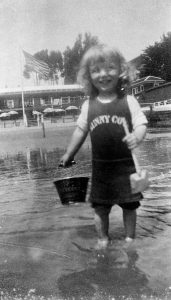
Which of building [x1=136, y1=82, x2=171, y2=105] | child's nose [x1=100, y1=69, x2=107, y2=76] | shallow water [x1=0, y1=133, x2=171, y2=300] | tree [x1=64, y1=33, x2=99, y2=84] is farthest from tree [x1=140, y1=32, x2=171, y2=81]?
child's nose [x1=100, y1=69, x2=107, y2=76]

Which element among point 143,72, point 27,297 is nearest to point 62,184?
point 27,297

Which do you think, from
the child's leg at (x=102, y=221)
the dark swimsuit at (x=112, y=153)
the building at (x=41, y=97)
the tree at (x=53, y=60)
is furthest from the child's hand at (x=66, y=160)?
the tree at (x=53, y=60)

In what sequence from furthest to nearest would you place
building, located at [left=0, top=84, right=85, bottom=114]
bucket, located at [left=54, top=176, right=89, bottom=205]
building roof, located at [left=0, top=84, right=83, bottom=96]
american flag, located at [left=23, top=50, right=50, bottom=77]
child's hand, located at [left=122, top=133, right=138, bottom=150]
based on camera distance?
building, located at [left=0, top=84, right=85, bottom=114] < building roof, located at [left=0, top=84, right=83, bottom=96] < american flag, located at [left=23, top=50, right=50, bottom=77] < bucket, located at [left=54, top=176, right=89, bottom=205] < child's hand, located at [left=122, top=133, right=138, bottom=150]

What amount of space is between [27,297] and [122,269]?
0.59 m

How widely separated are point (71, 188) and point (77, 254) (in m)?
0.97

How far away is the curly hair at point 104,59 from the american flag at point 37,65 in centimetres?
2876

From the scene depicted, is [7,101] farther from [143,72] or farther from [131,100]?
[131,100]

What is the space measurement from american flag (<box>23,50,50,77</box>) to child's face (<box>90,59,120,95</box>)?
94.6ft

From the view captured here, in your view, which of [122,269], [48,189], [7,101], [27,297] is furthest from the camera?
[7,101]

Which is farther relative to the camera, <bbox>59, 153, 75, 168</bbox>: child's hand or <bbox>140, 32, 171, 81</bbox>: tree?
<bbox>140, 32, 171, 81</bbox>: tree

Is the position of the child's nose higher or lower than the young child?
higher

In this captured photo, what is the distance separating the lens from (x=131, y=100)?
9.14 feet

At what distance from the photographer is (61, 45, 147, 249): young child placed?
2750 mm

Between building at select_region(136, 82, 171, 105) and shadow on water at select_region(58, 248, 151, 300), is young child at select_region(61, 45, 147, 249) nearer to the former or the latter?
shadow on water at select_region(58, 248, 151, 300)
